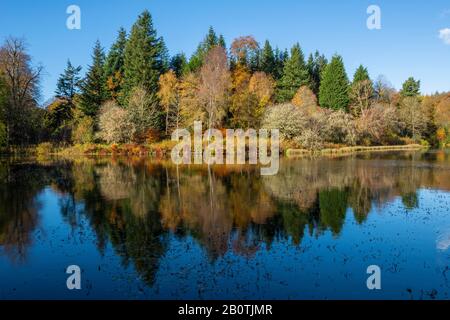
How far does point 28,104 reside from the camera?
5684cm

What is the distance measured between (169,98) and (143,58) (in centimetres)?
961

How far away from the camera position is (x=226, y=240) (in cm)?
1311

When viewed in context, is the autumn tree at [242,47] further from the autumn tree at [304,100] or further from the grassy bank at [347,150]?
the grassy bank at [347,150]

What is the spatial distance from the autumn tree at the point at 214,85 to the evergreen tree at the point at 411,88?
5451cm

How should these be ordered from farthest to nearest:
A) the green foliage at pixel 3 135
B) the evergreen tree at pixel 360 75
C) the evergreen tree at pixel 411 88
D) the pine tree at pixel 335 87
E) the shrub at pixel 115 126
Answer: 1. the evergreen tree at pixel 411 88
2. the evergreen tree at pixel 360 75
3. the pine tree at pixel 335 87
4. the shrub at pixel 115 126
5. the green foliage at pixel 3 135

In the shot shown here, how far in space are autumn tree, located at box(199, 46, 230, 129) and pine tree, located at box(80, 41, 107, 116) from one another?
63.0 feet

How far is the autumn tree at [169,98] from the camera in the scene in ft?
198

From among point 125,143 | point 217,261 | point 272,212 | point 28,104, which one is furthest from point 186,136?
point 217,261

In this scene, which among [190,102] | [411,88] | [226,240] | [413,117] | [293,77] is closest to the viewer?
[226,240]

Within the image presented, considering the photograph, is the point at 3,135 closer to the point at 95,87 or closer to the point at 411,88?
the point at 95,87

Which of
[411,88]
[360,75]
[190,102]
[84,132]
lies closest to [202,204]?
[190,102]

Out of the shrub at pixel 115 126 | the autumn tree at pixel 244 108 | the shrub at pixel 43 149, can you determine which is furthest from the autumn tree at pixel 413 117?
the shrub at pixel 43 149

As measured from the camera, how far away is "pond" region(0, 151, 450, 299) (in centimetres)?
945

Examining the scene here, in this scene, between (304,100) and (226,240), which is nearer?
(226,240)
